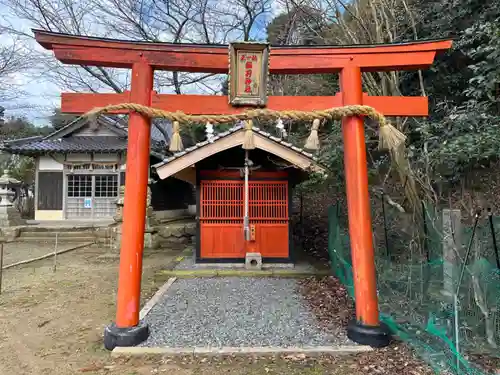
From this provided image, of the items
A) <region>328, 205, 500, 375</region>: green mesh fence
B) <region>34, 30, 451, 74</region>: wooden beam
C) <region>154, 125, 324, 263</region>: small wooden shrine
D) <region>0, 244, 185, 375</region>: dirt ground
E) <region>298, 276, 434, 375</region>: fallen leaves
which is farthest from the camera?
<region>154, 125, 324, 263</region>: small wooden shrine

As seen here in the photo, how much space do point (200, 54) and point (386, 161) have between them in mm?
8014

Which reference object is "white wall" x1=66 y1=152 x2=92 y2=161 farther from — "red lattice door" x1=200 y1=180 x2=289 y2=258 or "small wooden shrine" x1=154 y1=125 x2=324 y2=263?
"red lattice door" x1=200 y1=180 x2=289 y2=258

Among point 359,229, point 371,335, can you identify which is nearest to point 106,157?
point 359,229

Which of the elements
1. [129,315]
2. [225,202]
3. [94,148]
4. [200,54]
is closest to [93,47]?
[200,54]

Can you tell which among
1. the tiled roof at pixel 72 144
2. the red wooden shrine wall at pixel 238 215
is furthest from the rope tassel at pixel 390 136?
the tiled roof at pixel 72 144

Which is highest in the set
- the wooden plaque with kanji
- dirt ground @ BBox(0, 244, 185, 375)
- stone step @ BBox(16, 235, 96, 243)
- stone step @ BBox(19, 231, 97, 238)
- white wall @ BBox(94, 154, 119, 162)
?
white wall @ BBox(94, 154, 119, 162)

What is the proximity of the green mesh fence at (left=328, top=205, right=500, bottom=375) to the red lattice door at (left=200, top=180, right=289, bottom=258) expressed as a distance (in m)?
2.55

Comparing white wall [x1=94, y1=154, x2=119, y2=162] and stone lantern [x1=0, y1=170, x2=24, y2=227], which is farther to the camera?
white wall [x1=94, y1=154, x2=119, y2=162]

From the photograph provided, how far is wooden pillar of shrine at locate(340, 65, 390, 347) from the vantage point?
4.18 metres

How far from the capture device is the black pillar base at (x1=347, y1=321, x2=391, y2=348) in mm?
4062

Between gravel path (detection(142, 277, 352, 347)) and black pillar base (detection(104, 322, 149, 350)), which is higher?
black pillar base (detection(104, 322, 149, 350))

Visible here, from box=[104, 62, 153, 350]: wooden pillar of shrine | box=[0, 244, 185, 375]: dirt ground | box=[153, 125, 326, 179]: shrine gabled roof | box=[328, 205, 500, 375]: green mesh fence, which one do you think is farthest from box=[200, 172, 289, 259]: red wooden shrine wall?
box=[104, 62, 153, 350]: wooden pillar of shrine

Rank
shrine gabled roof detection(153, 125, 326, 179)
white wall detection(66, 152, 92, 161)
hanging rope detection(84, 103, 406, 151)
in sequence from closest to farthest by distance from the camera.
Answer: hanging rope detection(84, 103, 406, 151), shrine gabled roof detection(153, 125, 326, 179), white wall detection(66, 152, 92, 161)

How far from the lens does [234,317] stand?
16.9 ft
